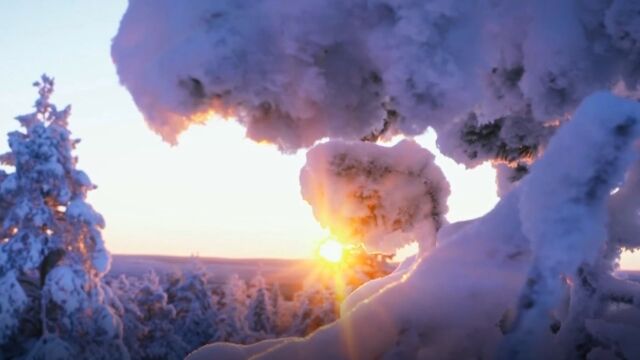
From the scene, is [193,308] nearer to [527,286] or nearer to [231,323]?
[231,323]

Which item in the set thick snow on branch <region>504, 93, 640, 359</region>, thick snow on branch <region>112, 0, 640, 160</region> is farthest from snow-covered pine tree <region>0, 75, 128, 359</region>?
thick snow on branch <region>504, 93, 640, 359</region>

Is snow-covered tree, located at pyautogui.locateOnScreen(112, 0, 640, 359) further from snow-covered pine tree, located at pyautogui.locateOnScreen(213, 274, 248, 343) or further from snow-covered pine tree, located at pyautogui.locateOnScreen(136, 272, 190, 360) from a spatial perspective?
snow-covered pine tree, located at pyautogui.locateOnScreen(213, 274, 248, 343)

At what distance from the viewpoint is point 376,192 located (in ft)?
11.7

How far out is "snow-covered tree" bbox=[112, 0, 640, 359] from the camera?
1.73 meters

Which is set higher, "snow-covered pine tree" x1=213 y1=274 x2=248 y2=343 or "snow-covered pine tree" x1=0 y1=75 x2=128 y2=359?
"snow-covered pine tree" x1=0 y1=75 x2=128 y2=359

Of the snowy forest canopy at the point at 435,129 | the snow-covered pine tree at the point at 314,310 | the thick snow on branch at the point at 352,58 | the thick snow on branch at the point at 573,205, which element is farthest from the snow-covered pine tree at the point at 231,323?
the thick snow on branch at the point at 573,205

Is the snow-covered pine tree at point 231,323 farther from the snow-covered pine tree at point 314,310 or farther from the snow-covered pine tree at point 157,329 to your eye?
the snow-covered pine tree at point 314,310

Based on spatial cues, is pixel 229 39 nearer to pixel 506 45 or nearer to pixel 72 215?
pixel 506 45

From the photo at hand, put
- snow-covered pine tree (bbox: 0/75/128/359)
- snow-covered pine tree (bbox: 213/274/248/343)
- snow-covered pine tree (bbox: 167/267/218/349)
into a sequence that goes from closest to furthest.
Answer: snow-covered pine tree (bbox: 0/75/128/359) → snow-covered pine tree (bbox: 167/267/218/349) → snow-covered pine tree (bbox: 213/274/248/343)

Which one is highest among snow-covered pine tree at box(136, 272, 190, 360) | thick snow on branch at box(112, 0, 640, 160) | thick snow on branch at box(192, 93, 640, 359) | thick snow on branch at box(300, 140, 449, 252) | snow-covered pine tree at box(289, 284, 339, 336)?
thick snow on branch at box(112, 0, 640, 160)

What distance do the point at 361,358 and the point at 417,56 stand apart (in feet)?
3.77

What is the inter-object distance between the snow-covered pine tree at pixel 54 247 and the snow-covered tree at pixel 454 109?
579 inches

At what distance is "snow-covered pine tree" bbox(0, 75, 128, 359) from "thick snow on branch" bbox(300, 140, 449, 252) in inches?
550

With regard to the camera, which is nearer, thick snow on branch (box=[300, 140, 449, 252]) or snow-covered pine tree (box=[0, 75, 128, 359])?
thick snow on branch (box=[300, 140, 449, 252])
